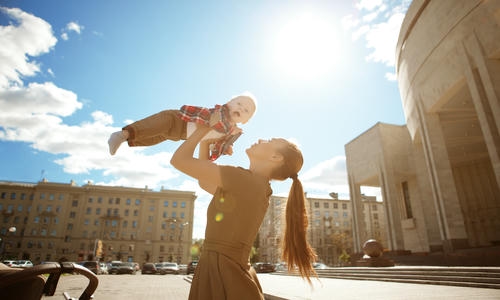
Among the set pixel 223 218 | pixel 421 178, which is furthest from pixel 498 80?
pixel 223 218

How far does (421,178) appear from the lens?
2850 centimetres

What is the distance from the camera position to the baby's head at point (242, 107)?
257cm

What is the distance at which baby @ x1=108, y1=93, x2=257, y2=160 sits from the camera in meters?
2.45

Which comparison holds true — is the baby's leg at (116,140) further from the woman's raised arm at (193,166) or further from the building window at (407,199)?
the building window at (407,199)

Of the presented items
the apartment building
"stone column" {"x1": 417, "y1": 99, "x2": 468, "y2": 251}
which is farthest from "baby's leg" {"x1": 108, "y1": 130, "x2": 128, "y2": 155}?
the apartment building

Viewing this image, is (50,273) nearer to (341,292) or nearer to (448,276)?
(341,292)

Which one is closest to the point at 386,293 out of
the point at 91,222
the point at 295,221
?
the point at 295,221

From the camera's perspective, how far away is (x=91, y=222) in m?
69.6

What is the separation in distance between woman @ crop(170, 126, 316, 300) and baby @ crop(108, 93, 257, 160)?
0.60 feet

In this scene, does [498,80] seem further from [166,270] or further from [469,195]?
[166,270]

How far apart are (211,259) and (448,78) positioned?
916 inches

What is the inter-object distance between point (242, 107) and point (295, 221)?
1.09 meters

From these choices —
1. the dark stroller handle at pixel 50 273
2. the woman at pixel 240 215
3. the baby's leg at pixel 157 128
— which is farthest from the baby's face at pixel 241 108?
the dark stroller handle at pixel 50 273

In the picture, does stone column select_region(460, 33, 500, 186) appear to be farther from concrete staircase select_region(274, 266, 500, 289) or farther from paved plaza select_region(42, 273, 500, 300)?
paved plaza select_region(42, 273, 500, 300)
